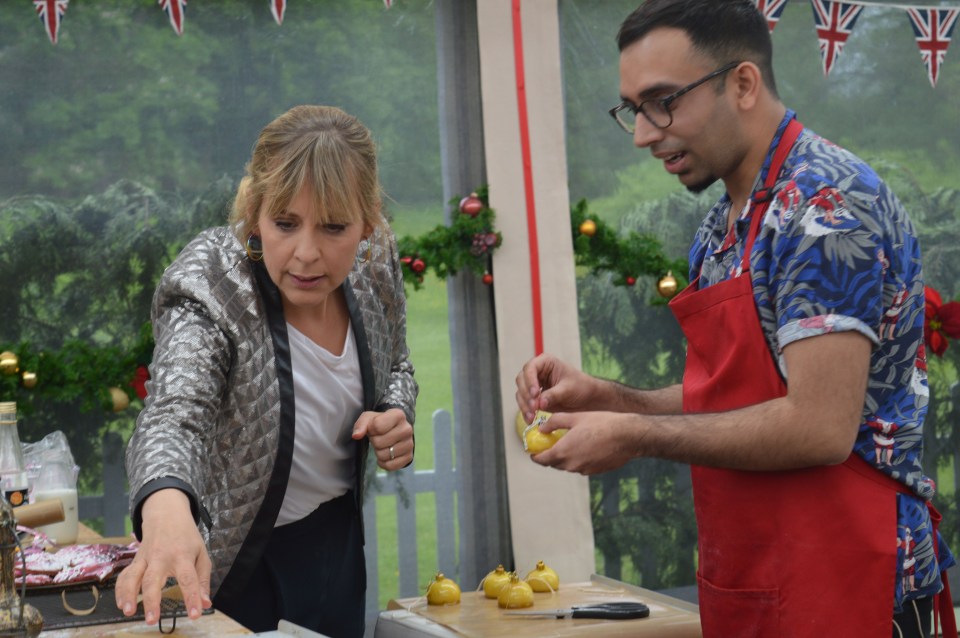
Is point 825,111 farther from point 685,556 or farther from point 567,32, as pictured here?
point 685,556

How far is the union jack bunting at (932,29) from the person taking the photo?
461 centimetres

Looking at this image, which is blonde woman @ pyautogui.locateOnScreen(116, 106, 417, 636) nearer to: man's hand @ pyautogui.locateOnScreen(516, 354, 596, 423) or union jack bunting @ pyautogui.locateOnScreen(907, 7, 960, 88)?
man's hand @ pyautogui.locateOnScreen(516, 354, 596, 423)

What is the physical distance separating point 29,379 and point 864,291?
9.11 feet

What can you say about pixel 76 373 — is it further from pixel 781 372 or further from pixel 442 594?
pixel 781 372

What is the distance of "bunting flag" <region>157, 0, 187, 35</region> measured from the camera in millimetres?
3916

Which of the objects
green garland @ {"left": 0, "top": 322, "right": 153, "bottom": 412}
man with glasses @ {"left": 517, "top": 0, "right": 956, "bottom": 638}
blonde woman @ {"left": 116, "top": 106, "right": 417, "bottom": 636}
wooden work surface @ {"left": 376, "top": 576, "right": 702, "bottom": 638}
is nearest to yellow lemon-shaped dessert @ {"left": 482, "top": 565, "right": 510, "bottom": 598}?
wooden work surface @ {"left": 376, "top": 576, "right": 702, "bottom": 638}

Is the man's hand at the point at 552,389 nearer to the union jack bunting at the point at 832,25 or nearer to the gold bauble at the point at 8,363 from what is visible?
the gold bauble at the point at 8,363

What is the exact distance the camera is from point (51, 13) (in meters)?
3.82

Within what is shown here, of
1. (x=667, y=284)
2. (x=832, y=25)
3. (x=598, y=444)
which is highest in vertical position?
(x=832, y=25)

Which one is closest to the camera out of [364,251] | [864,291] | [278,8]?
[864,291]

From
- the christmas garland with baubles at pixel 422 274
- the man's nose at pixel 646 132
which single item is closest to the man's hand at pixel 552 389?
the man's nose at pixel 646 132

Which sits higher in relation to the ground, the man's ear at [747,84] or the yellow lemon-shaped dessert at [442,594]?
the man's ear at [747,84]

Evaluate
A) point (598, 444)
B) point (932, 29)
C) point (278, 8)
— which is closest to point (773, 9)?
point (932, 29)

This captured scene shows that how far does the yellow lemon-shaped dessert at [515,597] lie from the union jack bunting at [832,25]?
2.66 metres
